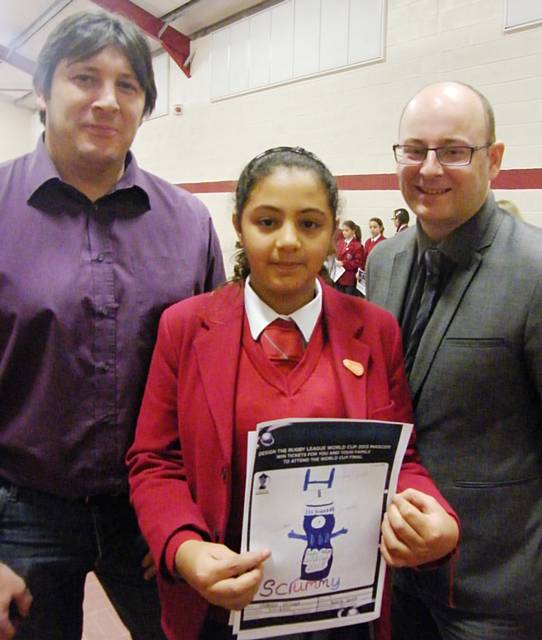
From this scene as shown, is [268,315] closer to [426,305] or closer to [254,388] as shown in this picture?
[254,388]

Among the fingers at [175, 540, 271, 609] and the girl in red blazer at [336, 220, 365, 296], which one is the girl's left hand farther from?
the girl in red blazer at [336, 220, 365, 296]

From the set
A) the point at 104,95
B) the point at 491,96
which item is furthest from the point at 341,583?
the point at 491,96

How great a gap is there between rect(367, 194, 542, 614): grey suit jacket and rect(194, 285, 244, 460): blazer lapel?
1.63 ft

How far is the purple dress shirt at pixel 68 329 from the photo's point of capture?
132 centimetres

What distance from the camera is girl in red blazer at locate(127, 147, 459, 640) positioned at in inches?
43.0

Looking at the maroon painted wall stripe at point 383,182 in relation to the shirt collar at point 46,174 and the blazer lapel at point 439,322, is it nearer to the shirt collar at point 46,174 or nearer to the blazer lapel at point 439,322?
the shirt collar at point 46,174

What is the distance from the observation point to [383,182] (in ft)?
21.7

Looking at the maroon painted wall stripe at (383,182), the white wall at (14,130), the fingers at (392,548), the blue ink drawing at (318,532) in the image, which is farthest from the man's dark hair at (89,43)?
the white wall at (14,130)

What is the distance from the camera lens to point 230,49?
344 inches

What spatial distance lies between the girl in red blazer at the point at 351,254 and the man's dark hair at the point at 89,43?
18.6 ft

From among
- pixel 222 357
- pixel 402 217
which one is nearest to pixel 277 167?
pixel 222 357

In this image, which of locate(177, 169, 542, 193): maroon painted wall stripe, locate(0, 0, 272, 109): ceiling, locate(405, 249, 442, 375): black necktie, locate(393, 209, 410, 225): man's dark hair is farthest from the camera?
locate(0, 0, 272, 109): ceiling

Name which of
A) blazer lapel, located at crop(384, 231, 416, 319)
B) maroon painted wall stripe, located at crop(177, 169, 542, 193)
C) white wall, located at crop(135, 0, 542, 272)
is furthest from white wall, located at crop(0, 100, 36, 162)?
blazer lapel, located at crop(384, 231, 416, 319)

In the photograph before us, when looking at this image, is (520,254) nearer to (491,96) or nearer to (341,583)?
(341,583)
